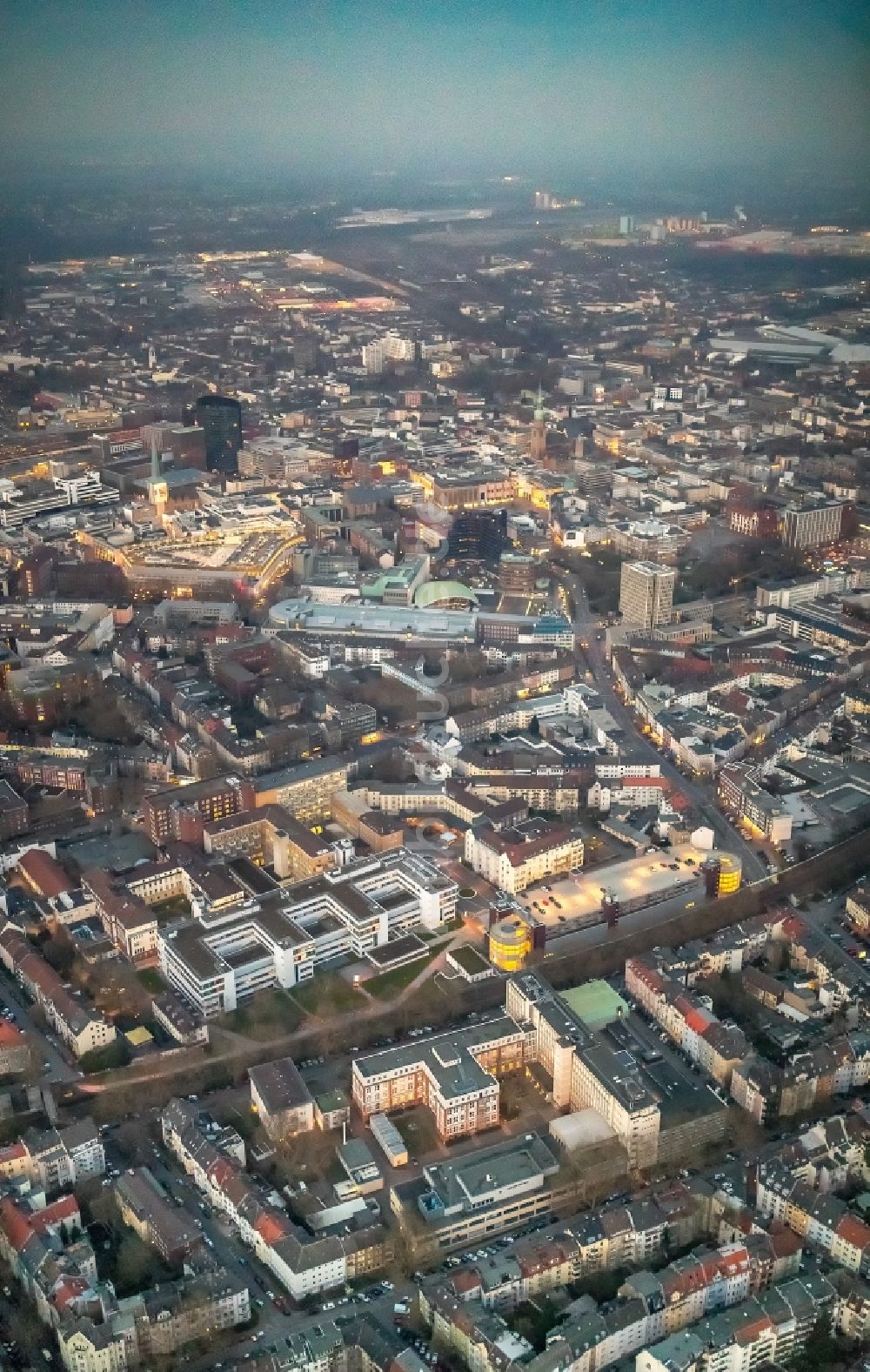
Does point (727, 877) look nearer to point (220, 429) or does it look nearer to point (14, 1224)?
point (14, 1224)

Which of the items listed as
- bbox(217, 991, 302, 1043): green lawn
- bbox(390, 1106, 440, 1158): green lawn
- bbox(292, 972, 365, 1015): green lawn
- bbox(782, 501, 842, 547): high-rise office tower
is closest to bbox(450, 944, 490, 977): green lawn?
bbox(292, 972, 365, 1015): green lawn

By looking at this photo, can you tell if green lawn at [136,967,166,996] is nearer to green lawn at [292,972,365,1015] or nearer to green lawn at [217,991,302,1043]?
green lawn at [217,991,302,1043]

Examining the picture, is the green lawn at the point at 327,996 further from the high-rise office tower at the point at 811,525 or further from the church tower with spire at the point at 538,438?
the church tower with spire at the point at 538,438

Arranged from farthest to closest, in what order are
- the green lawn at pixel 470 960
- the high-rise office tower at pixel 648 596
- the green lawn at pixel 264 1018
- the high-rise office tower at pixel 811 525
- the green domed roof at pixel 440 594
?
the high-rise office tower at pixel 811 525 → the green domed roof at pixel 440 594 → the high-rise office tower at pixel 648 596 → the green lawn at pixel 470 960 → the green lawn at pixel 264 1018

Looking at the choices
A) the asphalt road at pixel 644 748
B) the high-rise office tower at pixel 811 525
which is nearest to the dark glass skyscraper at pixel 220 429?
the asphalt road at pixel 644 748

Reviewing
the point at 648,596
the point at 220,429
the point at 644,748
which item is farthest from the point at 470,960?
the point at 220,429
